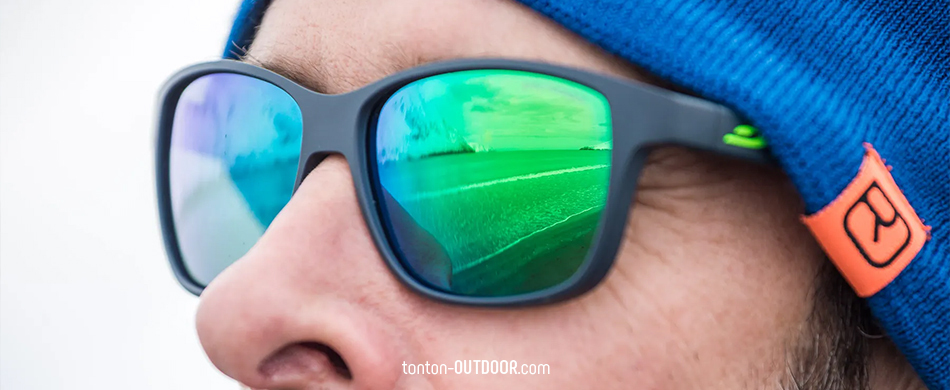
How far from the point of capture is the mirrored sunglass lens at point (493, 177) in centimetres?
96

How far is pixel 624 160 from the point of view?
0.92 m

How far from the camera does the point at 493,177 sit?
3.24 feet

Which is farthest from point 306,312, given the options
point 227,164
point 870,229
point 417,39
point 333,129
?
point 870,229

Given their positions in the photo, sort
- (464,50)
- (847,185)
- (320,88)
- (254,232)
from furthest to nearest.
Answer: (254,232) → (320,88) → (464,50) → (847,185)

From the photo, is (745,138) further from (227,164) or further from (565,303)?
(227,164)

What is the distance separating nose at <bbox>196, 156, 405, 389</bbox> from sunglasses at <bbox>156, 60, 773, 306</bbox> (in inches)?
2.2

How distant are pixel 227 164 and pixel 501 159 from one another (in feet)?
2.26

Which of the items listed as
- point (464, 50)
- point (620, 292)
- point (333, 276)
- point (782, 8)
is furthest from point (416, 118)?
point (782, 8)

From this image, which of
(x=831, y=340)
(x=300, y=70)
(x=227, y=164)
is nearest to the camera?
(x=831, y=340)

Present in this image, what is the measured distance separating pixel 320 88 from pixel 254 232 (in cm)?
39

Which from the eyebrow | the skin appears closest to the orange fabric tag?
the skin

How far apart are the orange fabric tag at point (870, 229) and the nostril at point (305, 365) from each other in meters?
0.66

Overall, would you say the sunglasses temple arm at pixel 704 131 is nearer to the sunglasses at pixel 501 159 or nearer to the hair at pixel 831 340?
the sunglasses at pixel 501 159

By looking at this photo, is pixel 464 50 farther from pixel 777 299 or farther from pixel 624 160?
pixel 777 299
